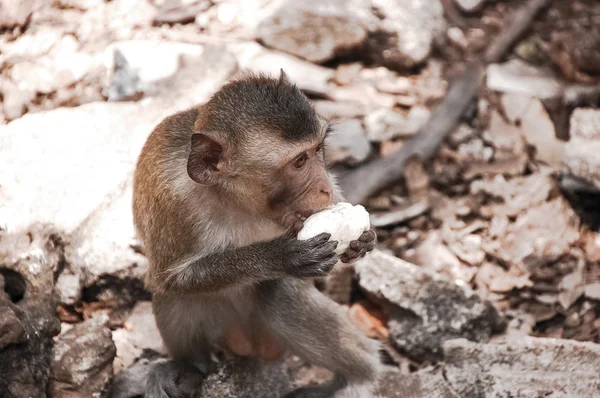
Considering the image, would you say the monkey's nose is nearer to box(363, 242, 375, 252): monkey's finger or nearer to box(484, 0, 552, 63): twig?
box(363, 242, 375, 252): monkey's finger

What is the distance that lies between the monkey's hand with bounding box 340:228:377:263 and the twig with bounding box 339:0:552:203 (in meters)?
1.70

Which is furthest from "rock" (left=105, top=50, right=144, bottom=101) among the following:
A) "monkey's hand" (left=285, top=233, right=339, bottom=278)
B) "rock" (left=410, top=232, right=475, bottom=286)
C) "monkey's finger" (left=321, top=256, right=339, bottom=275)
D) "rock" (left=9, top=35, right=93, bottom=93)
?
"monkey's finger" (left=321, top=256, right=339, bottom=275)

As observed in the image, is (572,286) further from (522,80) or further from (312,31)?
(312,31)

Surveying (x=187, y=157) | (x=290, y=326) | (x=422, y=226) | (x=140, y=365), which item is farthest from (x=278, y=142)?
(x=422, y=226)

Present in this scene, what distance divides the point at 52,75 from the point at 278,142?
2950mm

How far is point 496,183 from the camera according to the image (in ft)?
19.4

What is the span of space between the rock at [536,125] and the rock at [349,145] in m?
1.26

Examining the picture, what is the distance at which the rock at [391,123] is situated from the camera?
616 cm

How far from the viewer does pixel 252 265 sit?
3.77 metres

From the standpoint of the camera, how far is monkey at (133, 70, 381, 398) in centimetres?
368

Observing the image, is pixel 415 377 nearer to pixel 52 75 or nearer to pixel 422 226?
pixel 422 226

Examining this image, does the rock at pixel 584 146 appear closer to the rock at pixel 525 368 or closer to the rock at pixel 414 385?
the rock at pixel 525 368

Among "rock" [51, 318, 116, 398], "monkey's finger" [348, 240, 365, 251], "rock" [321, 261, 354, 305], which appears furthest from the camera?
"rock" [321, 261, 354, 305]

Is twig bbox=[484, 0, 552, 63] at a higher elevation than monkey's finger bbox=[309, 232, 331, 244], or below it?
below
